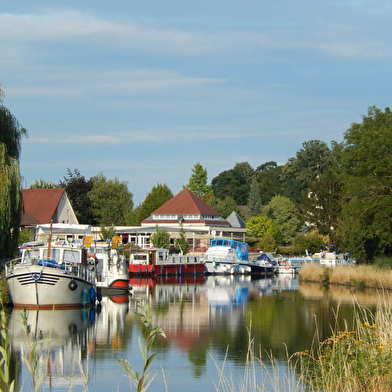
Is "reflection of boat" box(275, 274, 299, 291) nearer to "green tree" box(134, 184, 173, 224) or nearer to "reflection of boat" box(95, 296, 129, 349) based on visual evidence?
"reflection of boat" box(95, 296, 129, 349)

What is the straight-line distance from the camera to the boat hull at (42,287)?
28641 mm

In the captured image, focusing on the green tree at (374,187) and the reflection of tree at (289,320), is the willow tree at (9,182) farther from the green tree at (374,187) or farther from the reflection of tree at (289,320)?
the green tree at (374,187)

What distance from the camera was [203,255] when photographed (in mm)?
78250

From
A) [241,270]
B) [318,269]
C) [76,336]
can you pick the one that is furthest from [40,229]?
[76,336]

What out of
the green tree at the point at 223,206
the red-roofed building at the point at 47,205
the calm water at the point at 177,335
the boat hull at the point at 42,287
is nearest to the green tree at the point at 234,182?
the green tree at the point at 223,206

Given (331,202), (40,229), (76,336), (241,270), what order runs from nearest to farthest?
(76,336) < (40,229) < (241,270) < (331,202)

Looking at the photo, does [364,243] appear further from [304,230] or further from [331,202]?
[304,230]

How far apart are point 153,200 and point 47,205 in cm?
3296

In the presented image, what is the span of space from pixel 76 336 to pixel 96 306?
33.7 feet

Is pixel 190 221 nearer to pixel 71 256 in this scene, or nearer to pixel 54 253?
pixel 71 256

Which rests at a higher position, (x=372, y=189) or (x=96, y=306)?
(x=372, y=189)

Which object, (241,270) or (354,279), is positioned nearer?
(354,279)

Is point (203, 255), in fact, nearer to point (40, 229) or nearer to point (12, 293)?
point (40, 229)

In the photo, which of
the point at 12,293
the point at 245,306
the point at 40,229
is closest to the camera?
the point at 12,293
